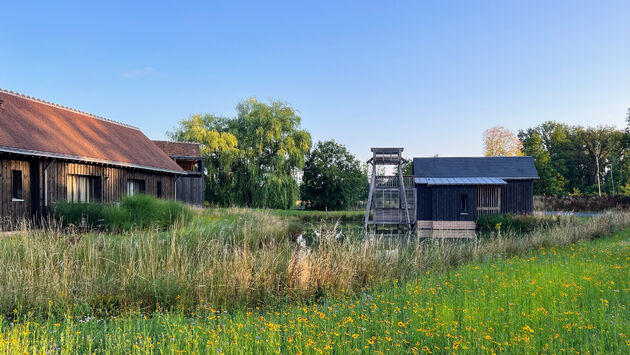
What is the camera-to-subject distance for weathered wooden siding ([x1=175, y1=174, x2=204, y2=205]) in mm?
28497

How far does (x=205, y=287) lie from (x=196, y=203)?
24580mm

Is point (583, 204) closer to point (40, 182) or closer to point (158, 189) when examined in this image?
point (158, 189)

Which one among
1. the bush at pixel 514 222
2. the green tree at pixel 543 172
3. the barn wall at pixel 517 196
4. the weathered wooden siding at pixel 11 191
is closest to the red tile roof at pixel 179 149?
the weathered wooden siding at pixel 11 191

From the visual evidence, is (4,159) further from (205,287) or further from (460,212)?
(460,212)

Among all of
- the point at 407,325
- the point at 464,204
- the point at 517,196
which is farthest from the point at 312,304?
the point at 517,196

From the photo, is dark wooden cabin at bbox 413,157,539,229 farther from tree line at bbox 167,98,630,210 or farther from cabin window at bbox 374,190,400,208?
tree line at bbox 167,98,630,210

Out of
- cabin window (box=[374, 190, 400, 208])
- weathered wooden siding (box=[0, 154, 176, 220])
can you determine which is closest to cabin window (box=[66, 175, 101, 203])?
weathered wooden siding (box=[0, 154, 176, 220])

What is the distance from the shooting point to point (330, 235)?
8961 mm

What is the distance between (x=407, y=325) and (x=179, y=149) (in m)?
27.6

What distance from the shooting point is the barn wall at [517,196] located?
25484 millimetres

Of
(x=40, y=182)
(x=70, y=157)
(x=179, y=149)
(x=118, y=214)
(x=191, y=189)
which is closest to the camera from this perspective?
(x=118, y=214)

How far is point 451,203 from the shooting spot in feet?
79.0

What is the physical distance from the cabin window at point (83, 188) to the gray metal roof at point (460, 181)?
56.1ft

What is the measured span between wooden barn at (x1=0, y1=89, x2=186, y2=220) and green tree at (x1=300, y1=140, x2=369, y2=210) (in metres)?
21.7
